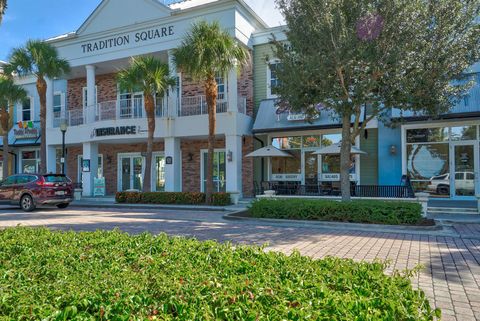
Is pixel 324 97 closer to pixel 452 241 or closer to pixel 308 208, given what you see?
pixel 308 208

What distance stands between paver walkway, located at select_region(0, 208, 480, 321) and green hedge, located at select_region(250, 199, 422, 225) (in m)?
0.85

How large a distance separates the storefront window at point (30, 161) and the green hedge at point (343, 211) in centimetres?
2071

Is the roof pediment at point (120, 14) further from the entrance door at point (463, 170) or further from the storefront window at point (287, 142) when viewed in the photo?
the entrance door at point (463, 170)

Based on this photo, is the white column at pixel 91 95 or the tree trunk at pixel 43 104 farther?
the white column at pixel 91 95

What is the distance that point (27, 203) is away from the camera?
1648cm

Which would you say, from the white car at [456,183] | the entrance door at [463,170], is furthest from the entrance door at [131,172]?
the entrance door at [463,170]

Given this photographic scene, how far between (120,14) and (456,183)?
18.7 meters

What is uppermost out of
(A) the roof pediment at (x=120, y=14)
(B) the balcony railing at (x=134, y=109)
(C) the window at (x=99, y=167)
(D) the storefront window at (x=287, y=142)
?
(A) the roof pediment at (x=120, y=14)

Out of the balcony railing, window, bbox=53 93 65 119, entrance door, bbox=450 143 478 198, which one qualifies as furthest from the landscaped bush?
window, bbox=53 93 65 119

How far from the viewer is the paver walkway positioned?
4.97 m

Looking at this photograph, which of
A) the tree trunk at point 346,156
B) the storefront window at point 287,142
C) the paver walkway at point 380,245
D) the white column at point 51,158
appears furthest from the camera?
the white column at point 51,158

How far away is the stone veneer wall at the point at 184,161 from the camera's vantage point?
64.0ft

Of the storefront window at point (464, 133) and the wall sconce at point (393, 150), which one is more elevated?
the storefront window at point (464, 133)

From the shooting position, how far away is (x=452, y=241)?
863 cm
